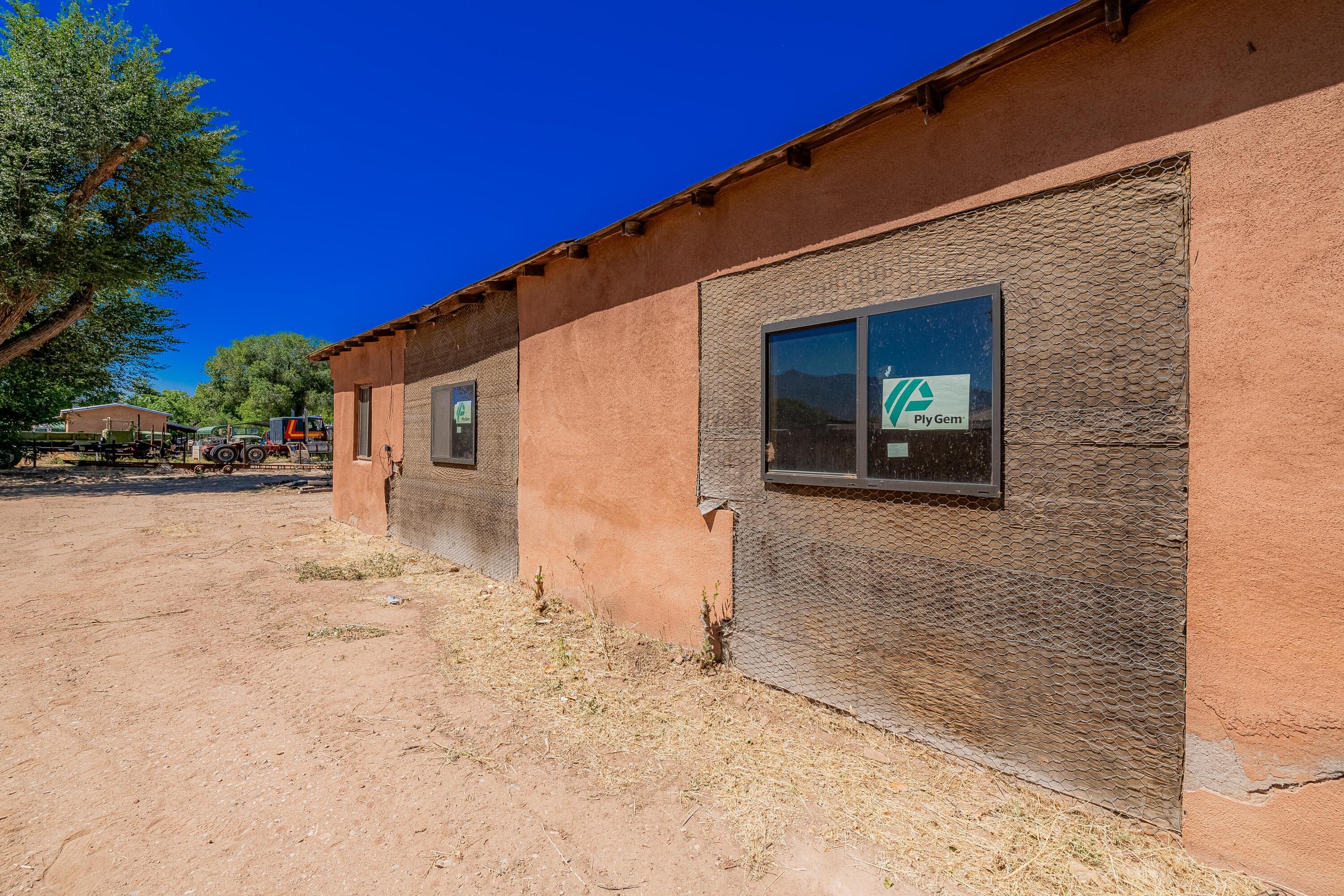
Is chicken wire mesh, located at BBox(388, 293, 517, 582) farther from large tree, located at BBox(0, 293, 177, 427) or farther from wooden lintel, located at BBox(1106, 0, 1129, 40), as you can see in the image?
large tree, located at BBox(0, 293, 177, 427)

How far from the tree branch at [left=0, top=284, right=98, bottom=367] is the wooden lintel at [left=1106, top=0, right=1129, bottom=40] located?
22321mm

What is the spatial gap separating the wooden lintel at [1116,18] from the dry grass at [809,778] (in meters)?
3.26

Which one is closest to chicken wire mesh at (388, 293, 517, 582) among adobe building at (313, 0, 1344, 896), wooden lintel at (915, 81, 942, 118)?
adobe building at (313, 0, 1344, 896)

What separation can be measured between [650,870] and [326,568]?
6715mm

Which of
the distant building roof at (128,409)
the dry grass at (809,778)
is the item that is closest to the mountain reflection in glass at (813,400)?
the dry grass at (809,778)

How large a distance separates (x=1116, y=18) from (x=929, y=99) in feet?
2.47

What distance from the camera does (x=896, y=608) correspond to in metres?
3.20

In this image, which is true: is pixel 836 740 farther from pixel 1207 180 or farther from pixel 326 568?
pixel 326 568

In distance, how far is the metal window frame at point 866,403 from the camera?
111 inches

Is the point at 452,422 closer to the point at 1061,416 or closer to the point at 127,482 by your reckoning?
the point at 1061,416

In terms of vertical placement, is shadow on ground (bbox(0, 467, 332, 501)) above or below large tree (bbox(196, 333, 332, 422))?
below

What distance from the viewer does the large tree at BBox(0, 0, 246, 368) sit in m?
13.7

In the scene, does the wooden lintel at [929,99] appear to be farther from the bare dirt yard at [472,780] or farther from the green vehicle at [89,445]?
the green vehicle at [89,445]

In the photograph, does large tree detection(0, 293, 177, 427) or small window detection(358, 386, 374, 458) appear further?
large tree detection(0, 293, 177, 427)
